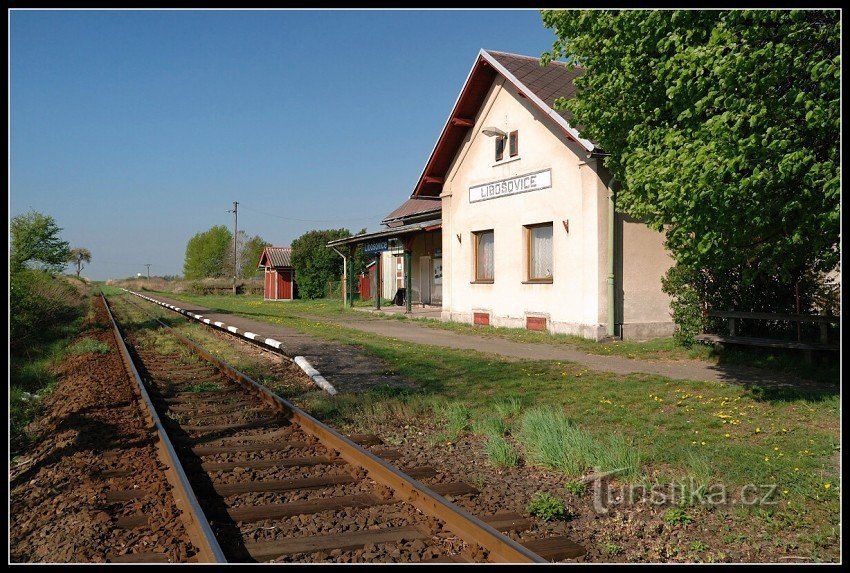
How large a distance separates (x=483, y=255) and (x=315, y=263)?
2722 centimetres

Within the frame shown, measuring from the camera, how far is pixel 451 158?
21312 millimetres

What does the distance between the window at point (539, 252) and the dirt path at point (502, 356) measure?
2413 mm

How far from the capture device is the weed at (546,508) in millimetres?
4629

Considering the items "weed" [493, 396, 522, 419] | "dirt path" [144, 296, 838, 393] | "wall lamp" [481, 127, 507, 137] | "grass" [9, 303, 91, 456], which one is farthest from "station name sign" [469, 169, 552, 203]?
"grass" [9, 303, 91, 456]

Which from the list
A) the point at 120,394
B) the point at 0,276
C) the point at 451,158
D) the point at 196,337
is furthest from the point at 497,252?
the point at 0,276

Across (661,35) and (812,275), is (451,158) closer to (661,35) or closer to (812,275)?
(812,275)

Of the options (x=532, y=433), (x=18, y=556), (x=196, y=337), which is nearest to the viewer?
(x=18, y=556)

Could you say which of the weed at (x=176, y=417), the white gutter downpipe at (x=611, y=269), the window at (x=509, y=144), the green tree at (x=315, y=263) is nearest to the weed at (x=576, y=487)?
the weed at (x=176, y=417)

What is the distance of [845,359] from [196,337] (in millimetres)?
16123

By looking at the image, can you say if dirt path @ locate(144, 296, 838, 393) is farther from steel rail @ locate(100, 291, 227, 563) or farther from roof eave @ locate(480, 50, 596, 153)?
roof eave @ locate(480, 50, 596, 153)

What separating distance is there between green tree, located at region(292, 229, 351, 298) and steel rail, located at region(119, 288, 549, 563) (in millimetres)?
38168

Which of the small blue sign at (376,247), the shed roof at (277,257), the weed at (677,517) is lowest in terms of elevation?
the weed at (677,517)

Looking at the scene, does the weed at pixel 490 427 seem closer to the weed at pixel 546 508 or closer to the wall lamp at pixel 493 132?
the weed at pixel 546 508
